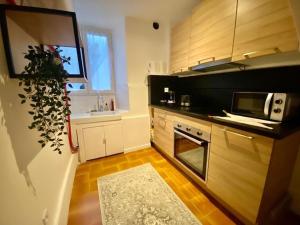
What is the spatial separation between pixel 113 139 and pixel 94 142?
310 mm

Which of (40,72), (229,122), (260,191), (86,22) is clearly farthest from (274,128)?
(86,22)

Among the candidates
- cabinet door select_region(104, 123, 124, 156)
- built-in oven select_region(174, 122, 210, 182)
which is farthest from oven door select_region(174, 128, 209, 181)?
cabinet door select_region(104, 123, 124, 156)

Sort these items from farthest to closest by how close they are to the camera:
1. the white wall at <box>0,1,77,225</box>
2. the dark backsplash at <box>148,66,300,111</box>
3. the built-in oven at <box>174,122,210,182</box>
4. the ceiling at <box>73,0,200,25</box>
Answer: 1. the ceiling at <box>73,0,200,25</box>
2. the built-in oven at <box>174,122,210,182</box>
3. the dark backsplash at <box>148,66,300,111</box>
4. the white wall at <box>0,1,77,225</box>

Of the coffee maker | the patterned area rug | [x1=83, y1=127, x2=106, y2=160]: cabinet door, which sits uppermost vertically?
the coffee maker

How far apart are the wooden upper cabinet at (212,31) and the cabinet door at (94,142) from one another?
1.81m

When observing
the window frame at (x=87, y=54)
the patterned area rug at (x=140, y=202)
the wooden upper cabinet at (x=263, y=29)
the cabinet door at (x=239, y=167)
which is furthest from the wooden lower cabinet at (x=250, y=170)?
the window frame at (x=87, y=54)

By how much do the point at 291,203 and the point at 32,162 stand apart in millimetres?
2206

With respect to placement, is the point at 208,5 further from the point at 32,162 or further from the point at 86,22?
the point at 32,162

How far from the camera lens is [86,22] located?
7.74 feet

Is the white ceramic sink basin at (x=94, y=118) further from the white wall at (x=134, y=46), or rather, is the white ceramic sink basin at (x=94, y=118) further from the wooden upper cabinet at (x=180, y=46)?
the wooden upper cabinet at (x=180, y=46)

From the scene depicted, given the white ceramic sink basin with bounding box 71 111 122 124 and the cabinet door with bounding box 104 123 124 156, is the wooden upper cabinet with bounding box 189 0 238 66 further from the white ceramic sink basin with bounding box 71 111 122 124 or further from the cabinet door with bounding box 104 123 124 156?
the cabinet door with bounding box 104 123 124 156

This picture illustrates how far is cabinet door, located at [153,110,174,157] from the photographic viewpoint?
2.05 metres

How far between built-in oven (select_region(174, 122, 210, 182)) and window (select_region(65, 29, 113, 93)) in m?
1.72

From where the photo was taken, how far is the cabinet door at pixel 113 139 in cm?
234
